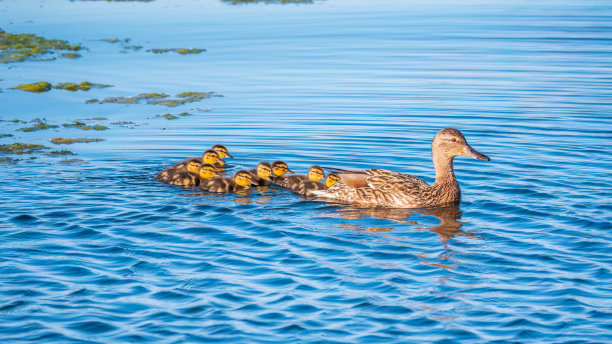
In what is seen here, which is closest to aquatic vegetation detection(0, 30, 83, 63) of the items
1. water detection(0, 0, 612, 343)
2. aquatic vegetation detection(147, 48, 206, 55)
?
water detection(0, 0, 612, 343)

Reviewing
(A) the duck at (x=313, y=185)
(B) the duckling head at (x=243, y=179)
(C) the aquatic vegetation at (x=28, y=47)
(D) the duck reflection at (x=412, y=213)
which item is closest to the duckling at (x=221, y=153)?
(B) the duckling head at (x=243, y=179)

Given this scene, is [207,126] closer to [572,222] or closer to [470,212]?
[470,212]

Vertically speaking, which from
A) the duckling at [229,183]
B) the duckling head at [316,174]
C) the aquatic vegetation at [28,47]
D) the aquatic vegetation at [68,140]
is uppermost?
the aquatic vegetation at [28,47]

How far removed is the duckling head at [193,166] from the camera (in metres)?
11.1

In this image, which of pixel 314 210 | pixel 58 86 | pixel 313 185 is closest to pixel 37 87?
pixel 58 86

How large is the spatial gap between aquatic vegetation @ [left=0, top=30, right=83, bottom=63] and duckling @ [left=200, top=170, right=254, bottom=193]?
1106 centimetres

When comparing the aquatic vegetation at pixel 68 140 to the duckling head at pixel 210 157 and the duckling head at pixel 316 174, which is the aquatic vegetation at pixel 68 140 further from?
the duckling head at pixel 316 174

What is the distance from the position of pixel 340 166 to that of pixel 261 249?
12.4ft

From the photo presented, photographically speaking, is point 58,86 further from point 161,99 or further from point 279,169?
point 279,169

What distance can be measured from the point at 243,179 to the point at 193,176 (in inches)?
27.7

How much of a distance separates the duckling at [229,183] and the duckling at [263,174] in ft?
0.49

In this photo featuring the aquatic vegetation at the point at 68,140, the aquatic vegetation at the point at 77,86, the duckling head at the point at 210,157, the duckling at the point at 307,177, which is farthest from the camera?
the aquatic vegetation at the point at 77,86

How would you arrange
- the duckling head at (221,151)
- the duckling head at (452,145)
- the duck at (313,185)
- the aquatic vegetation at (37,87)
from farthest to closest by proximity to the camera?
the aquatic vegetation at (37,87) → the duckling head at (221,151) → the duck at (313,185) → the duckling head at (452,145)

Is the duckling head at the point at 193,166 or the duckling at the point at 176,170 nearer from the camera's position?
the duckling at the point at 176,170
